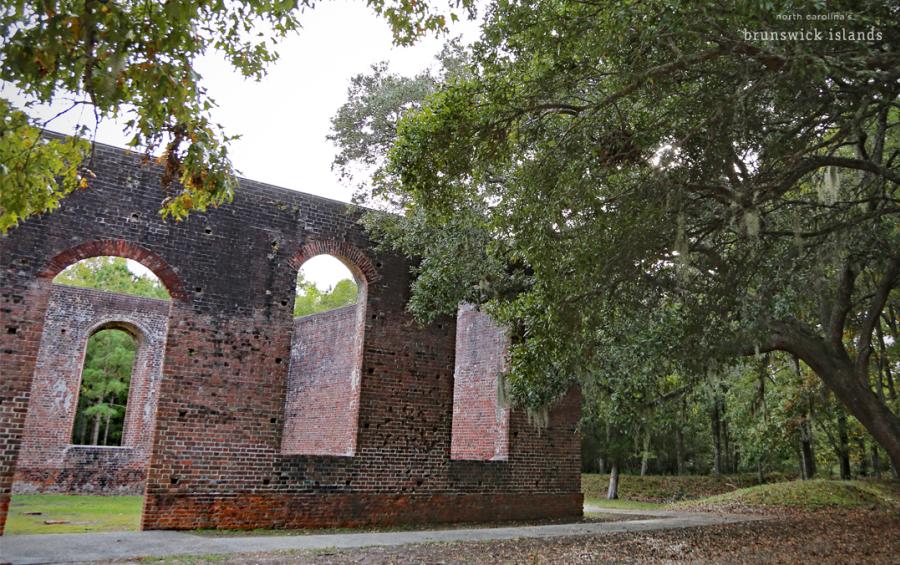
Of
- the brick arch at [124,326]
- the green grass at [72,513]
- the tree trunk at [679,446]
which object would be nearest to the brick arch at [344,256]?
the green grass at [72,513]

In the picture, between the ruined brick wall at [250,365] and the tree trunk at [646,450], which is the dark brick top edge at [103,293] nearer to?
the ruined brick wall at [250,365]

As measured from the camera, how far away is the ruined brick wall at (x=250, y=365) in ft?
30.5

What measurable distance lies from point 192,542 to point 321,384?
1022cm

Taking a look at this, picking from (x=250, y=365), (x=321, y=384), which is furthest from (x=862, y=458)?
(x=250, y=365)

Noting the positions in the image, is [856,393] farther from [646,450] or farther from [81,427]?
[81,427]

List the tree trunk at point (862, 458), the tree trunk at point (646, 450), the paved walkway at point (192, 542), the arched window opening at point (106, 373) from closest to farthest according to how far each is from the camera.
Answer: the paved walkway at point (192, 542) → the tree trunk at point (646, 450) → the tree trunk at point (862, 458) → the arched window opening at point (106, 373)

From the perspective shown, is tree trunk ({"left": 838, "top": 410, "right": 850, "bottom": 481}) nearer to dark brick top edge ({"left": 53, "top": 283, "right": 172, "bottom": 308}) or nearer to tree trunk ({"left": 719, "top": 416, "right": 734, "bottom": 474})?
tree trunk ({"left": 719, "top": 416, "right": 734, "bottom": 474})

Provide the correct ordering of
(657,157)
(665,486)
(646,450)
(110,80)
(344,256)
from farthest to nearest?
(665,486) → (646,450) → (344,256) → (657,157) → (110,80)

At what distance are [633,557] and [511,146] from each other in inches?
203

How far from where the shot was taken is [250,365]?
415 inches

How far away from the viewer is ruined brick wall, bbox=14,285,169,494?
16125 millimetres

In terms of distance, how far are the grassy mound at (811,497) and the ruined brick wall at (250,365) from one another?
7.27 m

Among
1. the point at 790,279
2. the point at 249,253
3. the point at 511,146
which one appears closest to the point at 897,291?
the point at 790,279

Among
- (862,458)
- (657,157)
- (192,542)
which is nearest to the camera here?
(657,157)
